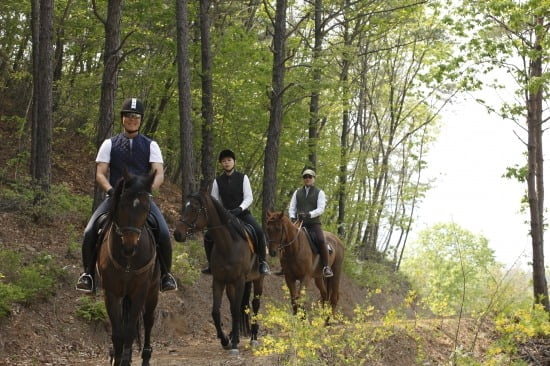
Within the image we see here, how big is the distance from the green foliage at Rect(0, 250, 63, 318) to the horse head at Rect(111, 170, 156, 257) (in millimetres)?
4235

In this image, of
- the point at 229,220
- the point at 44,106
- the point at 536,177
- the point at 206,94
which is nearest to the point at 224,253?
the point at 229,220

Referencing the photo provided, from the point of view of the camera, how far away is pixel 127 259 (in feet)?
23.1

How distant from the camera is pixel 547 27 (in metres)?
17.7

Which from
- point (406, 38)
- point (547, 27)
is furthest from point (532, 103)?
point (406, 38)

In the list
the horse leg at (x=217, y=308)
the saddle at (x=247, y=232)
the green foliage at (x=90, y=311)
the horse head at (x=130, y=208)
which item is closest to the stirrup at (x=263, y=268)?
the saddle at (x=247, y=232)

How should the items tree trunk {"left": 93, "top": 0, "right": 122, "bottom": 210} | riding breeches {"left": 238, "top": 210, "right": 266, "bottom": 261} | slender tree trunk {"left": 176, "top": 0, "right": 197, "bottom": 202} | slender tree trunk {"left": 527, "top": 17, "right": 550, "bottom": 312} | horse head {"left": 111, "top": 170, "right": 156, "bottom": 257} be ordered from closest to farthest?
horse head {"left": 111, "top": 170, "right": 156, "bottom": 257}
riding breeches {"left": 238, "top": 210, "right": 266, "bottom": 261}
tree trunk {"left": 93, "top": 0, "right": 122, "bottom": 210}
slender tree trunk {"left": 176, "top": 0, "right": 197, "bottom": 202}
slender tree trunk {"left": 527, "top": 17, "right": 550, "bottom": 312}

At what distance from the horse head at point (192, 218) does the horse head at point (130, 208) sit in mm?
2711

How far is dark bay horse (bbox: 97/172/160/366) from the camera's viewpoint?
6676 millimetres

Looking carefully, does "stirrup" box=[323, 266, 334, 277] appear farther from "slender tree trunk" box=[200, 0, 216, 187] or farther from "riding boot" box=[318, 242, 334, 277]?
"slender tree trunk" box=[200, 0, 216, 187]

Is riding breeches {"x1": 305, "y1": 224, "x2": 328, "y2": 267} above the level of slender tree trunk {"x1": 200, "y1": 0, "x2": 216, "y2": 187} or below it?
below

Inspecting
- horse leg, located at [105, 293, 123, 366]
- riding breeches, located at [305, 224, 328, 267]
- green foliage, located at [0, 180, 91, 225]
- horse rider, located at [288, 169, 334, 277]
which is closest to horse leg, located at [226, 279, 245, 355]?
horse leg, located at [105, 293, 123, 366]

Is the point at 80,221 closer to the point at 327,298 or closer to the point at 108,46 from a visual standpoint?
the point at 108,46

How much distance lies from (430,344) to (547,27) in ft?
32.0

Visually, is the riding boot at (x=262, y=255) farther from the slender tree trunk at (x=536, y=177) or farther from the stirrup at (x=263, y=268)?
the slender tree trunk at (x=536, y=177)
